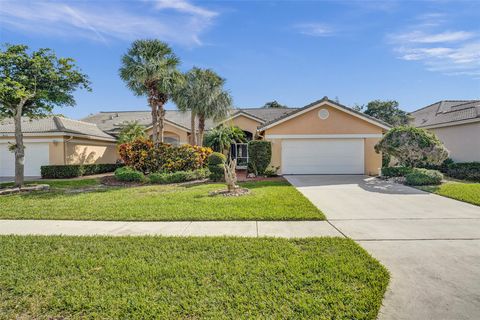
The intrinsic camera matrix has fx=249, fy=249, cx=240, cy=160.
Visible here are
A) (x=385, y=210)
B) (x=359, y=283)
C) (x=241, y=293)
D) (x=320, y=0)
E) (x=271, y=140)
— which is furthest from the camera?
(x=271, y=140)

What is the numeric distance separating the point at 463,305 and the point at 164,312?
338 cm

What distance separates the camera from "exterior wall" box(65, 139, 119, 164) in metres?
17.8

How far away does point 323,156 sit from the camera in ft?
51.9

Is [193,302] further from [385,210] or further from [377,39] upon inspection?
[377,39]

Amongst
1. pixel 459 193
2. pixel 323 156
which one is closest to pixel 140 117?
pixel 323 156

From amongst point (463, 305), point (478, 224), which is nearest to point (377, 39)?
point (478, 224)

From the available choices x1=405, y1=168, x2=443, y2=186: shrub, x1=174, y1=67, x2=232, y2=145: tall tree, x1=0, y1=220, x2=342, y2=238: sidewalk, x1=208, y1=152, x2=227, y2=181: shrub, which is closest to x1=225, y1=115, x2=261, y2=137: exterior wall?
x1=174, y1=67, x2=232, y2=145: tall tree

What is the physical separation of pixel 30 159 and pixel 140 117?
34.9 feet

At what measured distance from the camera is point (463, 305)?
2.85 meters

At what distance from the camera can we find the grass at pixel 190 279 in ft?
9.09

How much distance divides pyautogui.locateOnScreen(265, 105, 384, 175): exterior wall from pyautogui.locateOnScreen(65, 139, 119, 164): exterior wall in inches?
555

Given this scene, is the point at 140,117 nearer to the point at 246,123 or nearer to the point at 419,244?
the point at 246,123

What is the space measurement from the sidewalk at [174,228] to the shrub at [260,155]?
355 inches

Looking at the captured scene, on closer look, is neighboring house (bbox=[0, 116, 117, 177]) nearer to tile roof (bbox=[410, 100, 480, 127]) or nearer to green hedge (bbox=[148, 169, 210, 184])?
green hedge (bbox=[148, 169, 210, 184])
